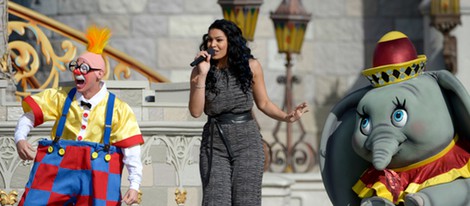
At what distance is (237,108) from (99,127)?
69cm

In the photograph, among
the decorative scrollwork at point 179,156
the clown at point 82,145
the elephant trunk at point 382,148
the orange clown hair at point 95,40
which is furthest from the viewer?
the decorative scrollwork at point 179,156

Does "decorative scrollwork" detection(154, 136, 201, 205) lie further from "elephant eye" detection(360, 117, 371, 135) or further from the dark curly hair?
"elephant eye" detection(360, 117, 371, 135)

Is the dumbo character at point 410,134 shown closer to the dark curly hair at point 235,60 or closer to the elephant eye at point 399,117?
the elephant eye at point 399,117

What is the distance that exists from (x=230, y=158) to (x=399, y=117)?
0.85 m

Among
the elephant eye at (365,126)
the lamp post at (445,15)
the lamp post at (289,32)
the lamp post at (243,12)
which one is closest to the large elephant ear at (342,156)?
the elephant eye at (365,126)

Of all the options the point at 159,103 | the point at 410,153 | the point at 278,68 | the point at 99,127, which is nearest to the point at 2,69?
the point at 159,103

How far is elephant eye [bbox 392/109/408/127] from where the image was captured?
8.49 metres

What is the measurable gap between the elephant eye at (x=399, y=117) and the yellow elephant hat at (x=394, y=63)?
20 cm

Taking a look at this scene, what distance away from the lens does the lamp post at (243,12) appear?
13375mm

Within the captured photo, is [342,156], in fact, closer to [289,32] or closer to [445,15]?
[289,32]

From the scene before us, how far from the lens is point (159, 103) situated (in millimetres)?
10398

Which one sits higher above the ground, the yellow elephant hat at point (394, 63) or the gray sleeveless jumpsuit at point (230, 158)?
the yellow elephant hat at point (394, 63)

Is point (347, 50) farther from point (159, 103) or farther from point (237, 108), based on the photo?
point (237, 108)

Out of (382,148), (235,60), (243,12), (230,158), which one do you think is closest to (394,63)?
(382,148)
